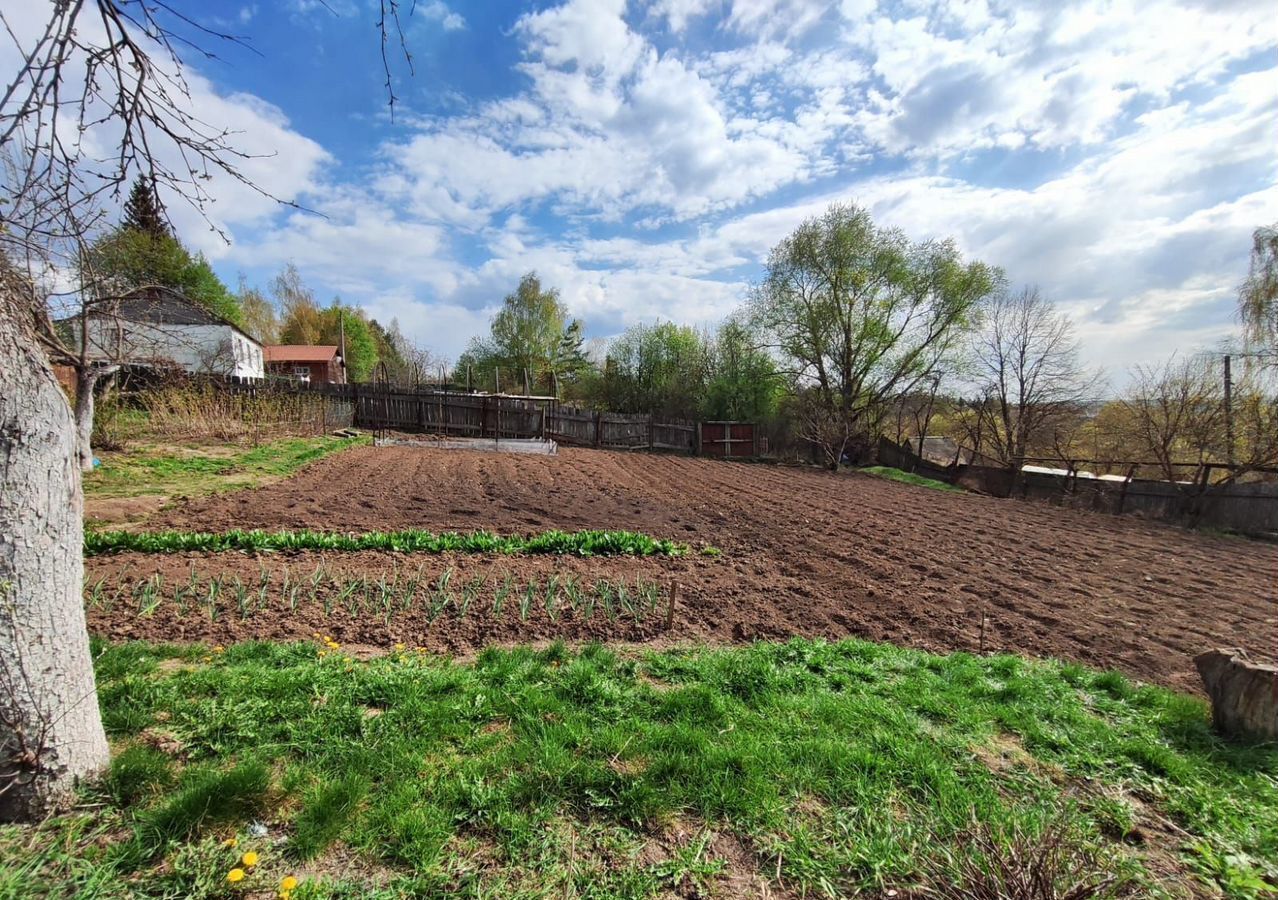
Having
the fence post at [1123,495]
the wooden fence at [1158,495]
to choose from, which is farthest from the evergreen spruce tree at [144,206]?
the fence post at [1123,495]

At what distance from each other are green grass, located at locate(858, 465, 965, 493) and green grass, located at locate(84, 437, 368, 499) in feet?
58.2

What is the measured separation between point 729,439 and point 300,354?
3431 cm

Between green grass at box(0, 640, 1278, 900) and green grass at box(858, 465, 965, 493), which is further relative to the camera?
green grass at box(858, 465, 965, 493)

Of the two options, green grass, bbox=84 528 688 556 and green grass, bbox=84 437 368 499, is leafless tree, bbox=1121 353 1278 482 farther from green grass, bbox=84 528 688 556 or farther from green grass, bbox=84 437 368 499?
green grass, bbox=84 437 368 499

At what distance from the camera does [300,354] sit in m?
37.7

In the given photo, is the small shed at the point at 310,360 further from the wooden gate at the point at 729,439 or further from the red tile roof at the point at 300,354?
the wooden gate at the point at 729,439

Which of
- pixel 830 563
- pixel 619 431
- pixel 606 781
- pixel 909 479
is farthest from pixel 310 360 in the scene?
pixel 606 781

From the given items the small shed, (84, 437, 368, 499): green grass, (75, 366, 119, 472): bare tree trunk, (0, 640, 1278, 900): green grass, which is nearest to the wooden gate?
(84, 437, 368, 499): green grass

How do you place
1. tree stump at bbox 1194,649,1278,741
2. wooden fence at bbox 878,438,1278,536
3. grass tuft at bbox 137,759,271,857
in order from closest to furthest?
grass tuft at bbox 137,759,271,857
tree stump at bbox 1194,649,1278,741
wooden fence at bbox 878,438,1278,536

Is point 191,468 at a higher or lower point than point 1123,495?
higher

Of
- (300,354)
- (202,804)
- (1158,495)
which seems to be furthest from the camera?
(300,354)

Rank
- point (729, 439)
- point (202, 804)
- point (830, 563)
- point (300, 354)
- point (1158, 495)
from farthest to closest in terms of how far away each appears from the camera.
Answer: point (300, 354) → point (729, 439) → point (1158, 495) → point (830, 563) → point (202, 804)

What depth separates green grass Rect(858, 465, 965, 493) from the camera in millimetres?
16252

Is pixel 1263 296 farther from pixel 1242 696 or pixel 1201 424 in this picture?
pixel 1242 696
